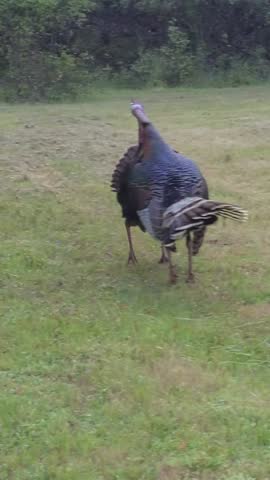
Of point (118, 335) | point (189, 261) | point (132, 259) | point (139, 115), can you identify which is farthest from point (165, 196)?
point (118, 335)

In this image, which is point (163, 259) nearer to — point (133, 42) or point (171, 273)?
point (171, 273)

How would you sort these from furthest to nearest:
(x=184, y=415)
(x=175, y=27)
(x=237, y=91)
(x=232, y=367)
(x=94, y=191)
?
(x=175, y=27) < (x=237, y=91) < (x=94, y=191) < (x=232, y=367) < (x=184, y=415)

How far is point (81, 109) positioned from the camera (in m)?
16.4

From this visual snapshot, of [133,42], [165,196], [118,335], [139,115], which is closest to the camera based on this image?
[118,335]

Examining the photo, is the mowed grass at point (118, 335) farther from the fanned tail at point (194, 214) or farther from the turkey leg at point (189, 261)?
the fanned tail at point (194, 214)

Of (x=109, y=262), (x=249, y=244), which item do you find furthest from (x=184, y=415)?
(x=249, y=244)

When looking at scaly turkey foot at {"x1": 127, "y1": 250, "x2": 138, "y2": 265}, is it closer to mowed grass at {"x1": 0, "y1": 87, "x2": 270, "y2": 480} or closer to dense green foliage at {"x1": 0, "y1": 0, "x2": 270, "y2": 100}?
mowed grass at {"x1": 0, "y1": 87, "x2": 270, "y2": 480}

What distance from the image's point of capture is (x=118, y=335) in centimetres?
599

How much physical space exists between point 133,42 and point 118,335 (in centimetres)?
1602

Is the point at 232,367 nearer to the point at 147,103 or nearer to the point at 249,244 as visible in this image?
the point at 249,244

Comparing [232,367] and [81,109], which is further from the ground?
[232,367]

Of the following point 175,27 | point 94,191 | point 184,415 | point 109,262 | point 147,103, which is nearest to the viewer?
point 184,415

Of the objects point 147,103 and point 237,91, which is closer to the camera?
point 147,103

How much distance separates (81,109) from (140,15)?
551 cm
